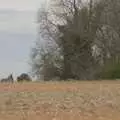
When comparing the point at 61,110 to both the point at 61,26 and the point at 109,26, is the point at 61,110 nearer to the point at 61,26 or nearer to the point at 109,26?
the point at 109,26

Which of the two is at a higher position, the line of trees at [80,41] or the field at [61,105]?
the line of trees at [80,41]

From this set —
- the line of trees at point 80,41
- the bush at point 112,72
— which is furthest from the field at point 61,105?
the line of trees at point 80,41

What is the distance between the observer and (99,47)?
47625 millimetres

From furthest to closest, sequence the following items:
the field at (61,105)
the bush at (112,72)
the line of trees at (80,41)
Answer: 1. the line of trees at (80,41)
2. the bush at (112,72)
3. the field at (61,105)

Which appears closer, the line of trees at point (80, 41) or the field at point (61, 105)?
the field at point (61, 105)

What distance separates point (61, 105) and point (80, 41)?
3334 centimetres

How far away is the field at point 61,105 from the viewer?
13523mm

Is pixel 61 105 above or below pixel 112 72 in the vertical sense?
below

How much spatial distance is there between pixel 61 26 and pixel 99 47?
5111 mm

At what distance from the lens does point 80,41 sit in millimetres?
48188

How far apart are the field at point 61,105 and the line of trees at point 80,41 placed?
26188 mm

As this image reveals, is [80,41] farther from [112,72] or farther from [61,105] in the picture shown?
[61,105]

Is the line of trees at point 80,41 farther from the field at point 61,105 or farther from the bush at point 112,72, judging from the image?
the field at point 61,105

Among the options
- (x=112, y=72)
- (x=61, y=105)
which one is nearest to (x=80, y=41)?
(x=112, y=72)
